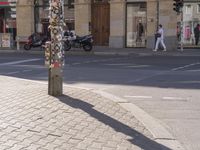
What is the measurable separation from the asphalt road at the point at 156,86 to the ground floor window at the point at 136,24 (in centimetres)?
1231

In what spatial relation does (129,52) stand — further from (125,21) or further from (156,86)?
(156,86)

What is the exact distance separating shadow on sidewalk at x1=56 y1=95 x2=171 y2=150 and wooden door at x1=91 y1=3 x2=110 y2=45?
24002 millimetres

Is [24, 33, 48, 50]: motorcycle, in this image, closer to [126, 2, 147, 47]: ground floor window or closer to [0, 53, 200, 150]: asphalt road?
[126, 2, 147, 47]: ground floor window

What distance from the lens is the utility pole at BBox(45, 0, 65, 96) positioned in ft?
30.7

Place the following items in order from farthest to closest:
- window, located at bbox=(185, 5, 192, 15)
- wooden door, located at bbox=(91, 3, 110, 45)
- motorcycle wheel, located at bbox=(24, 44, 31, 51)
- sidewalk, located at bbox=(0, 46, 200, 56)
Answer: wooden door, located at bbox=(91, 3, 110, 45), motorcycle wheel, located at bbox=(24, 44, 31, 51), window, located at bbox=(185, 5, 192, 15), sidewalk, located at bbox=(0, 46, 200, 56)

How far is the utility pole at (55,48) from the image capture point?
9.37 meters

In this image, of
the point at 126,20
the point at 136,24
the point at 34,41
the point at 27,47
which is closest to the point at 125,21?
the point at 126,20

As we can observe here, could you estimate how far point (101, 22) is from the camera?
110 ft

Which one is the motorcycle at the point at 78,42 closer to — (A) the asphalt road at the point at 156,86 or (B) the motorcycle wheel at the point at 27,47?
(B) the motorcycle wheel at the point at 27,47

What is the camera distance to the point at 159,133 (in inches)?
292

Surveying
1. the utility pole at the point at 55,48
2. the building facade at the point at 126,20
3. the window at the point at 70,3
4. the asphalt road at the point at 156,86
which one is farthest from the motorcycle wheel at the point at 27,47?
the utility pole at the point at 55,48

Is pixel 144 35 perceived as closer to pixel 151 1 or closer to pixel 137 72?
pixel 151 1

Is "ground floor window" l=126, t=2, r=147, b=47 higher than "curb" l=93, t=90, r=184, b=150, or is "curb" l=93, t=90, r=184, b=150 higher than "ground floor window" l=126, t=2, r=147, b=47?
"ground floor window" l=126, t=2, r=147, b=47

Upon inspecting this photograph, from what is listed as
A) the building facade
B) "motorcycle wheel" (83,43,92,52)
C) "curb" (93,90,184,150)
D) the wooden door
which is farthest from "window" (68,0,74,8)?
"curb" (93,90,184,150)
